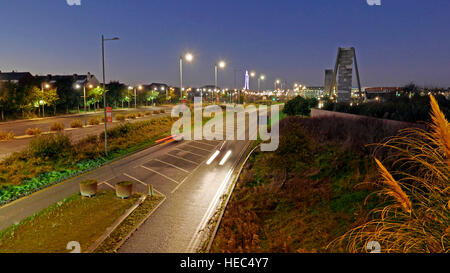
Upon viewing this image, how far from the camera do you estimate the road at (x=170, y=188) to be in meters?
10.1

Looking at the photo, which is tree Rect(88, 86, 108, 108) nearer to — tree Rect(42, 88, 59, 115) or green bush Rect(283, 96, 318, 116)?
tree Rect(42, 88, 59, 115)

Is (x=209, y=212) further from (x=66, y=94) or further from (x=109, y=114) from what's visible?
(x=66, y=94)

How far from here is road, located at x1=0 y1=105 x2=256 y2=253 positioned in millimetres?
10062

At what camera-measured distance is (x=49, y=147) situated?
1995 cm

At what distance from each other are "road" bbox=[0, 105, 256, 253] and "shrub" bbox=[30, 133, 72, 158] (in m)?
3.95

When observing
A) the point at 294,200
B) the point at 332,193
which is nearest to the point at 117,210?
the point at 294,200

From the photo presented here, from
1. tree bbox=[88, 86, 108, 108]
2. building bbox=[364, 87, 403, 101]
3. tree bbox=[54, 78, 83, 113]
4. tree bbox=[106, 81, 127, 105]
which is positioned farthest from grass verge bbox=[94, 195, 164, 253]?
tree bbox=[106, 81, 127, 105]

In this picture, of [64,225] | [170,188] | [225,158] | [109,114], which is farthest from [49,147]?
[225,158]

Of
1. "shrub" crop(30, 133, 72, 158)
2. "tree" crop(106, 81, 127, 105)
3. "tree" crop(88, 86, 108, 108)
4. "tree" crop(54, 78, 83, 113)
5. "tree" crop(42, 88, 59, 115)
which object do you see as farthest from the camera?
"tree" crop(106, 81, 127, 105)

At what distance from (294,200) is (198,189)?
532 centimetres

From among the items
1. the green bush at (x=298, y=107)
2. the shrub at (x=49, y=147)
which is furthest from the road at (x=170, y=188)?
the green bush at (x=298, y=107)

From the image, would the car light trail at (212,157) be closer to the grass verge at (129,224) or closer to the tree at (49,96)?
the grass verge at (129,224)

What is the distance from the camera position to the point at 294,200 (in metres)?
13.3
